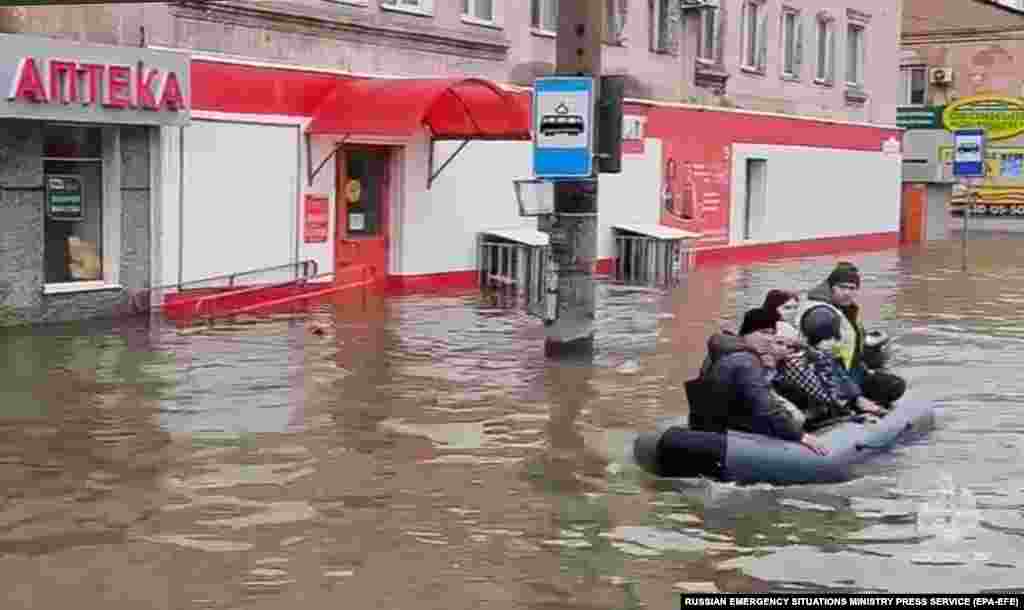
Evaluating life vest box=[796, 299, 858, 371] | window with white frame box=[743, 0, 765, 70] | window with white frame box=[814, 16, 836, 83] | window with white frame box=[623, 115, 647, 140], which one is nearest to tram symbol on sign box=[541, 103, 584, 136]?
life vest box=[796, 299, 858, 371]

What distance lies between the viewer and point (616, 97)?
14.5m

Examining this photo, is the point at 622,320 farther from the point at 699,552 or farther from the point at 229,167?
the point at 699,552

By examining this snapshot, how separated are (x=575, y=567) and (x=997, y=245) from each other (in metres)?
36.8

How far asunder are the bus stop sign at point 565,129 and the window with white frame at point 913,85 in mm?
41834

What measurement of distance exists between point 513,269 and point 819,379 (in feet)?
45.5

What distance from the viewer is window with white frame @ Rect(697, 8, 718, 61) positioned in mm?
30922

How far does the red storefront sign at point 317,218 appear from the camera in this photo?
816 inches

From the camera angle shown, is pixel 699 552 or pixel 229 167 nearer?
pixel 699 552

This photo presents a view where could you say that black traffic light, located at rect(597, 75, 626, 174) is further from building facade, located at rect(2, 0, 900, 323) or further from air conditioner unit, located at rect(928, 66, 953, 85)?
air conditioner unit, located at rect(928, 66, 953, 85)

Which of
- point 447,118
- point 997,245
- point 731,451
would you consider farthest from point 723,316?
point 997,245

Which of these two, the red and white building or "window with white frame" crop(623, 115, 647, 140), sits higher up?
"window with white frame" crop(623, 115, 647, 140)

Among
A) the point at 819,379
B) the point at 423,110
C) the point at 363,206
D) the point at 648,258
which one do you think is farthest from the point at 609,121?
the point at 648,258

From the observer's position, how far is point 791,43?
35.0m

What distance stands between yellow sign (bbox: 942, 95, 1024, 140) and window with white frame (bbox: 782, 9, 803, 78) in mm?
14694
